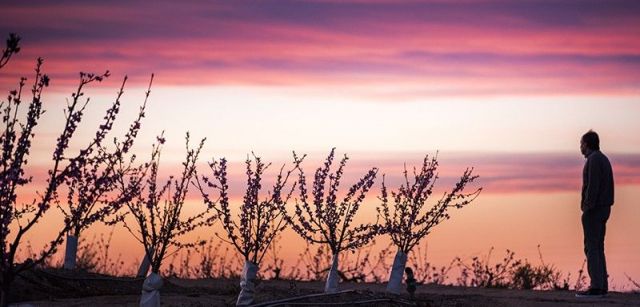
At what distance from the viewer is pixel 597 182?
52.9 ft

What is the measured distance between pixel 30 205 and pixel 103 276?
5.85 metres

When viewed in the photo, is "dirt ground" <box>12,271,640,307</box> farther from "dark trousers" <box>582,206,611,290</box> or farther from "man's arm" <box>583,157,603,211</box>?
"man's arm" <box>583,157,603,211</box>

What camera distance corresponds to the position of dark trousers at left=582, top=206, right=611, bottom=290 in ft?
53.2

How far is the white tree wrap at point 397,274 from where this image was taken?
1495 centimetres

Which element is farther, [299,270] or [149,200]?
[299,270]

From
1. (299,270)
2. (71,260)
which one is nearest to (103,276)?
(71,260)

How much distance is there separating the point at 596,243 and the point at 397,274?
3.30 meters

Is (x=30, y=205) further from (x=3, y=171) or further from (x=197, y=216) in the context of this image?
(x=197, y=216)

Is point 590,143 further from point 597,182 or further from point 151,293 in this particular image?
point 151,293

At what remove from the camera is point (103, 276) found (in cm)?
1712

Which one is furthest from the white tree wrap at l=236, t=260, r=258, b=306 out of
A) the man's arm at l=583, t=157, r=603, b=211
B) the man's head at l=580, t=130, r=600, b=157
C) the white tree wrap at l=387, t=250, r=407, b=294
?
the man's head at l=580, t=130, r=600, b=157

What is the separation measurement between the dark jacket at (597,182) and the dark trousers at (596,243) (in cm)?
12

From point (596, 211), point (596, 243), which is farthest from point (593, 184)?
point (596, 243)

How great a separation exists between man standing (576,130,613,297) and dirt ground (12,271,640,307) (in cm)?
36
